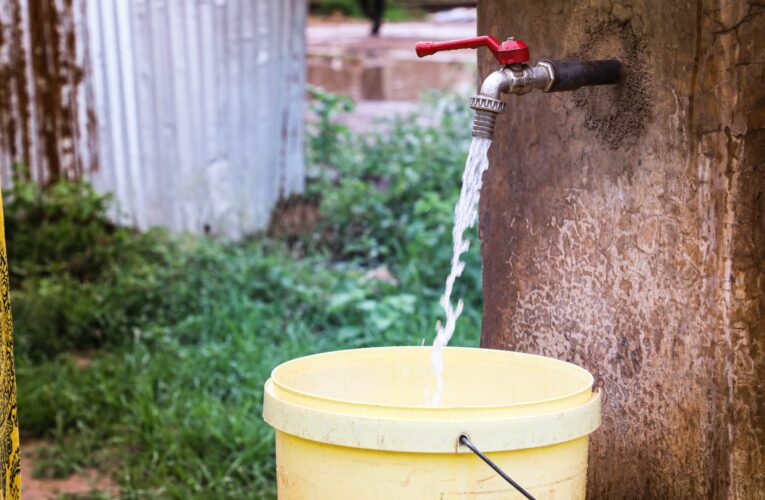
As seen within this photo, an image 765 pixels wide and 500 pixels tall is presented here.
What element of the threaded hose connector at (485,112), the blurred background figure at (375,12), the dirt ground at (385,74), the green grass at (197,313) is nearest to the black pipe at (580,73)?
the threaded hose connector at (485,112)

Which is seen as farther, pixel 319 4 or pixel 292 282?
pixel 319 4

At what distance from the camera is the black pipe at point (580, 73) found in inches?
71.8

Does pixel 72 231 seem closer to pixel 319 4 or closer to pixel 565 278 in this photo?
pixel 565 278

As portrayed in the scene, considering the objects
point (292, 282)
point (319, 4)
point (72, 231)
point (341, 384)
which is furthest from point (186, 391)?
point (319, 4)

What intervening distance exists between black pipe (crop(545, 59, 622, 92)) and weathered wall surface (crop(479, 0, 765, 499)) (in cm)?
4

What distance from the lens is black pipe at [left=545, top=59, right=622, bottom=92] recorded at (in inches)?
71.8

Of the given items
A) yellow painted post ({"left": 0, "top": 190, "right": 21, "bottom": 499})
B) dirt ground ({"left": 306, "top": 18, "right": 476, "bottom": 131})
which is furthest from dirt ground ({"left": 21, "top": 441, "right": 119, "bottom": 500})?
dirt ground ({"left": 306, "top": 18, "right": 476, "bottom": 131})

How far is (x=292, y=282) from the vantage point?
474 centimetres

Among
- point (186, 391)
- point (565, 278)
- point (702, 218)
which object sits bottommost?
point (186, 391)

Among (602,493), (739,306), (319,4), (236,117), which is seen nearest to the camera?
(739,306)

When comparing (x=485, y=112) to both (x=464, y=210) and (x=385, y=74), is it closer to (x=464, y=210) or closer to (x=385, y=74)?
(x=464, y=210)

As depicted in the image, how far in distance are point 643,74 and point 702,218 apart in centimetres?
29

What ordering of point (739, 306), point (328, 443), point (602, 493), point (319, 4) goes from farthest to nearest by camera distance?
point (319, 4) → point (602, 493) → point (739, 306) → point (328, 443)

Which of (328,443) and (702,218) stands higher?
(702,218)
